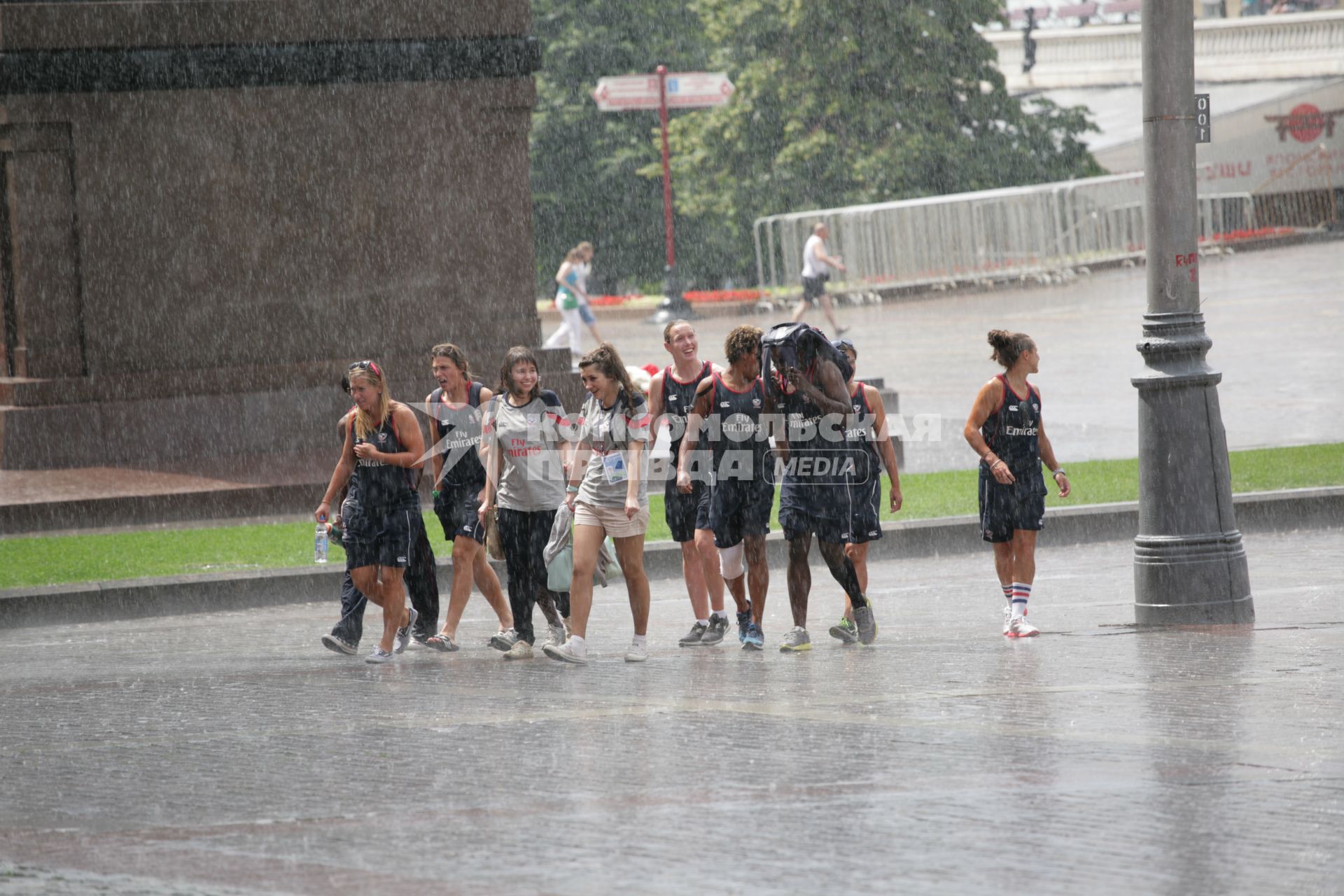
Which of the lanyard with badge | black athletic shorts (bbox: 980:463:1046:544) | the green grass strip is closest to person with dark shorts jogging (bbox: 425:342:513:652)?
the lanyard with badge

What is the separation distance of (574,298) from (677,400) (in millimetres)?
17564

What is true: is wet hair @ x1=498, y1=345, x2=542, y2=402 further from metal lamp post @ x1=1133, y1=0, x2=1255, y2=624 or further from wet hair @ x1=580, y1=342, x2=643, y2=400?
metal lamp post @ x1=1133, y1=0, x2=1255, y2=624

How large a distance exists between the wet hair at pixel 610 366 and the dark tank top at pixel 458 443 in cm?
93

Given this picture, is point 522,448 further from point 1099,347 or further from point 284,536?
point 1099,347

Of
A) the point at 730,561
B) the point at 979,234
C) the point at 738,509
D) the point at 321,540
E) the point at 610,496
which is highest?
the point at 979,234

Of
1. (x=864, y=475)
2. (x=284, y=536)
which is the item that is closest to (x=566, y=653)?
(x=864, y=475)

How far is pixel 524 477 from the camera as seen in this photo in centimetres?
1052

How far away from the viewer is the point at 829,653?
10180 millimetres

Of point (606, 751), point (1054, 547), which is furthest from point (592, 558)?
point (1054, 547)

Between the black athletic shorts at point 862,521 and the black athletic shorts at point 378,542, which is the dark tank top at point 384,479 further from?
the black athletic shorts at point 862,521

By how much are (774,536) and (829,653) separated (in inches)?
150

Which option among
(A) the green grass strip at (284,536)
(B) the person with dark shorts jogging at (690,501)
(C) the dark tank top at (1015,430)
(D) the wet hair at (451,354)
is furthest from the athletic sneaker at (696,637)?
(A) the green grass strip at (284,536)

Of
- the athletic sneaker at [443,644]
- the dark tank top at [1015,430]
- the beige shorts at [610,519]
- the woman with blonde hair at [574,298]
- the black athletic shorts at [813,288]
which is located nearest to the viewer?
the beige shorts at [610,519]

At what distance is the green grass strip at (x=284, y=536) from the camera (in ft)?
43.9
